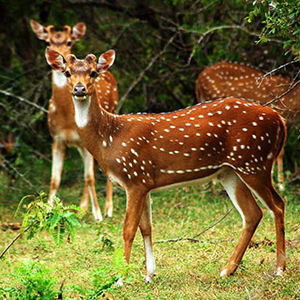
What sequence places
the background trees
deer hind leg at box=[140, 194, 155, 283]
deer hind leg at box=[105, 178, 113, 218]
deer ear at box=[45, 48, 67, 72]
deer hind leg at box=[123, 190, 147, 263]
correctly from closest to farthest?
A: 1. deer hind leg at box=[123, 190, 147, 263]
2. deer hind leg at box=[140, 194, 155, 283]
3. deer ear at box=[45, 48, 67, 72]
4. deer hind leg at box=[105, 178, 113, 218]
5. the background trees

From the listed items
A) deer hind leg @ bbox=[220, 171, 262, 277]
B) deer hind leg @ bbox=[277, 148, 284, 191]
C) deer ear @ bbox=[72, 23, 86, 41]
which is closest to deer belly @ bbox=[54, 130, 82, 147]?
deer ear @ bbox=[72, 23, 86, 41]

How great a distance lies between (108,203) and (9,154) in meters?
2.60

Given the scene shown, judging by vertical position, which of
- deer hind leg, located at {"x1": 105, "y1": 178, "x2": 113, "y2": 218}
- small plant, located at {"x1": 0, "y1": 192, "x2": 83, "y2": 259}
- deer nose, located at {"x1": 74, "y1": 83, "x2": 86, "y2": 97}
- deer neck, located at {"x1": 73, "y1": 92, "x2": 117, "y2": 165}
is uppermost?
deer nose, located at {"x1": 74, "y1": 83, "x2": 86, "y2": 97}

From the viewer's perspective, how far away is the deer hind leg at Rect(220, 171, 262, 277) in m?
5.63

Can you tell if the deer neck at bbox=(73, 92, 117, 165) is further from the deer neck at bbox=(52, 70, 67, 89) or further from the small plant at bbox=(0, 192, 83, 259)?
the deer neck at bbox=(52, 70, 67, 89)

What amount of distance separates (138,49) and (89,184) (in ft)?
11.3

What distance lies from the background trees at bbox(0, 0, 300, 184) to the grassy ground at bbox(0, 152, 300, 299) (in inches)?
72.5

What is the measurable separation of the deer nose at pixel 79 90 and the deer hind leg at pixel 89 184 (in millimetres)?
2884

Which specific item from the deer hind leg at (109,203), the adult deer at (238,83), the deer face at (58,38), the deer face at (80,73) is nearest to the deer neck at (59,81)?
the deer face at (58,38)

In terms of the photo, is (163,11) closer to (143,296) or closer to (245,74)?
(245,74)

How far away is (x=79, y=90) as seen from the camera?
18.5ft

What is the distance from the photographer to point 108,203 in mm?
8664

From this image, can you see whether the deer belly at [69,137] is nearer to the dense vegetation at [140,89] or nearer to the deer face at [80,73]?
the dense vegetation at [140,89]

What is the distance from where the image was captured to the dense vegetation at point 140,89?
6.65m
